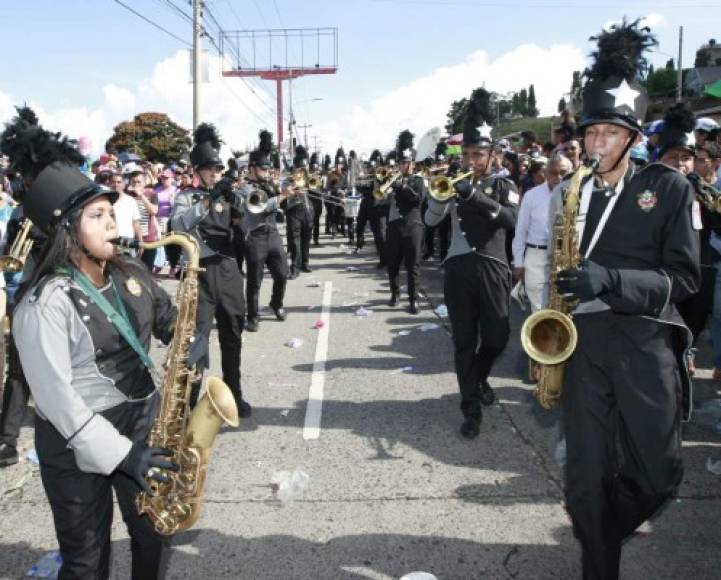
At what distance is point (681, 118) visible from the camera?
5770 millimetres

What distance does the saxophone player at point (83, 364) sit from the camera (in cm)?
238

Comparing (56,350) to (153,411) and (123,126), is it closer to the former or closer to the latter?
(153,411)

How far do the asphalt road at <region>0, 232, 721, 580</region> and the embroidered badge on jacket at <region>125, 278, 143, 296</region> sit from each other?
159cm

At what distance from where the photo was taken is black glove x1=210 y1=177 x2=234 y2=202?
17.9 ft

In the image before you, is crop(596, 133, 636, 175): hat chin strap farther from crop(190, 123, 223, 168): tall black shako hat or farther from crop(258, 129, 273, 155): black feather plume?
crop(258, 129, 273, 155): black feather plume

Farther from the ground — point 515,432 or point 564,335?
point 564,335

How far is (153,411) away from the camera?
9.55ft

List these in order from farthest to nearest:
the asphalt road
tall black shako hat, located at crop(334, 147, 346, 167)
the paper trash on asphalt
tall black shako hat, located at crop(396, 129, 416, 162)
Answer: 1. tall black shako hat, located at crop(334, 147, 346, 167)
2. tall black shako hat, located at crop(396, 129, 416, 162)
3. the paper trash on asphalt
4. the asphalt road

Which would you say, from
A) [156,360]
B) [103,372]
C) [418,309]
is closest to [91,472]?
[103,372]

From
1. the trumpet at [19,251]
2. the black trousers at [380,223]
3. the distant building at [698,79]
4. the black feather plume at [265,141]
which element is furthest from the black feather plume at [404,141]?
the distant building at [698,79]

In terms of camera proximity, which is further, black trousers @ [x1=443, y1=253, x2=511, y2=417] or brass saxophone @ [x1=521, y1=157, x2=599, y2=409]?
black trousers @ [x1=443, y1=253, x2=511, y2=417]

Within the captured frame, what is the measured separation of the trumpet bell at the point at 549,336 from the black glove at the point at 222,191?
3.28m

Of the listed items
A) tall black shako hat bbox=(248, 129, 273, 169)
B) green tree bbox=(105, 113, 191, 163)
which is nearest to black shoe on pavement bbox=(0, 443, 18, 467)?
tall black shako hat bbox=(248, 129, 273, 169)

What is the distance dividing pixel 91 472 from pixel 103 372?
1.28 feet
